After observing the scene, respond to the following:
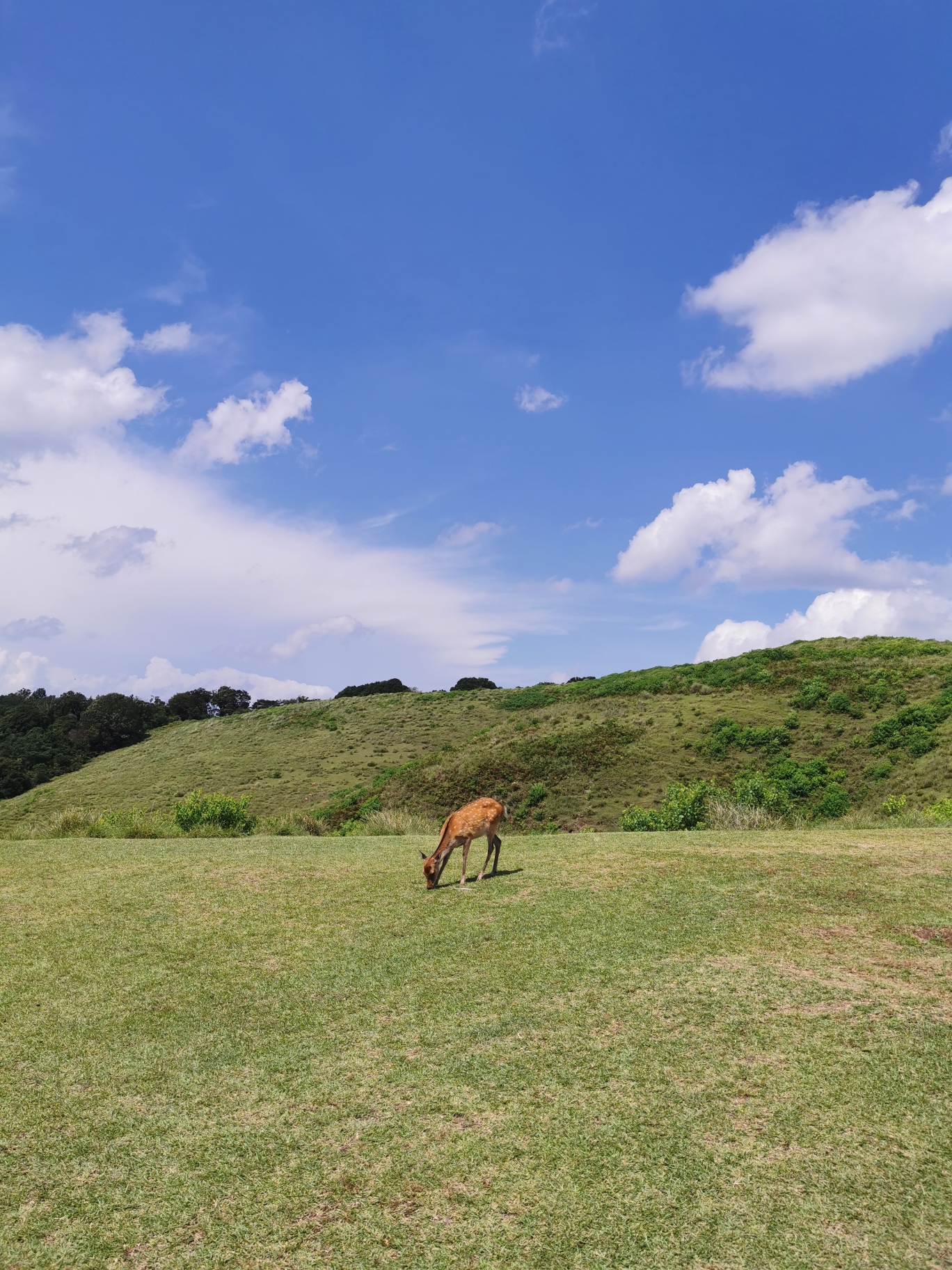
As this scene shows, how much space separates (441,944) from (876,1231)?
16.9ft

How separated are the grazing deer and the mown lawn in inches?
22.1

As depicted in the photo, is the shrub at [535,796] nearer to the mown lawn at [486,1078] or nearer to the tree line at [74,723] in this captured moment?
the mown lawn at [486,1078]

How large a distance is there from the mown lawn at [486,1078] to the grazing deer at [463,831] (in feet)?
1.84

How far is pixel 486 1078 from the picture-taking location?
5852 millimetres

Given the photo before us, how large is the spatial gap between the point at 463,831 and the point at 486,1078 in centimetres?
549

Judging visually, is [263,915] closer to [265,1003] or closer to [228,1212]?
[265,1003]

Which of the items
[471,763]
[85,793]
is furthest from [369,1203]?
[85,793]

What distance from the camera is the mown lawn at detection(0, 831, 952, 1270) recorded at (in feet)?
14.3

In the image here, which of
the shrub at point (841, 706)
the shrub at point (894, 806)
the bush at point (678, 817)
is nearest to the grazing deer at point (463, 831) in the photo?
the bush at point (678, 817)

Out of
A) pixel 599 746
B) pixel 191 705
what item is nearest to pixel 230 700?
pixel 191 705

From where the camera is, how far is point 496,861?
470 inches

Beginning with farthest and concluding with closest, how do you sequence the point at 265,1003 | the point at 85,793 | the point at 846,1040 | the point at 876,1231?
1. the point at 85,793
2. the point at 265,1003
3. the point at 846,1040
4. the point at 876,1231

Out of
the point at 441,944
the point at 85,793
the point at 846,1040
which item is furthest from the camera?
the point at 85,793

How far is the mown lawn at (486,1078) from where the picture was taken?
434 centimetres
